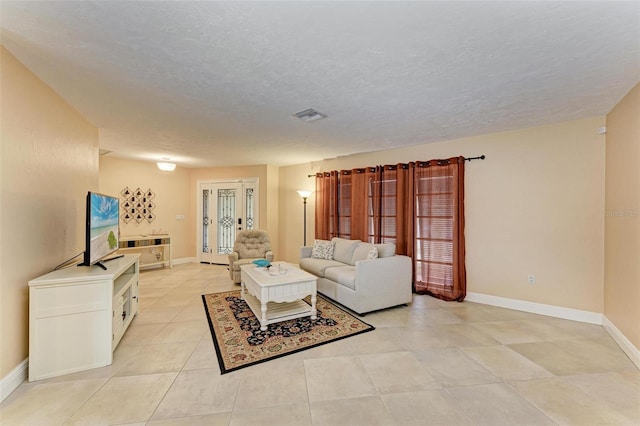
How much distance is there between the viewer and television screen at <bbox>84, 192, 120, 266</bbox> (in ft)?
7.88

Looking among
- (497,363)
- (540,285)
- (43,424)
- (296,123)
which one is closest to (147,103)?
(296,123)

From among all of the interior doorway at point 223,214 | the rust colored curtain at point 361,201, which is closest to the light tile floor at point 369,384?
the rust colored curtain at point 361,201

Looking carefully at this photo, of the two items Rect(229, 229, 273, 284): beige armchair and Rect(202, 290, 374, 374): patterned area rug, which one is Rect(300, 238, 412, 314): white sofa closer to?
Rect(202, 290, 374, 374): patterned area rug

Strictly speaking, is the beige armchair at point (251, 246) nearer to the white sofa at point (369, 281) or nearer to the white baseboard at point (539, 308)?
the white sofa at point (369, 281)

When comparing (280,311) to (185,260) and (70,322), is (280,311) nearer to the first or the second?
(70,322)

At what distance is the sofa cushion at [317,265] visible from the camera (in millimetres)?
4209

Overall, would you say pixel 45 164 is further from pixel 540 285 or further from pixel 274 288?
pixel 540 285

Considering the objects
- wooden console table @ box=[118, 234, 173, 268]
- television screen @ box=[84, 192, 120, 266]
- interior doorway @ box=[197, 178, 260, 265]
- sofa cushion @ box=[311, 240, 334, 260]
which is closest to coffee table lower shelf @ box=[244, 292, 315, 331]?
sofa cushion @ box=[311, 240, 334, 260]

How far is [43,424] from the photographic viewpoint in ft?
5.34

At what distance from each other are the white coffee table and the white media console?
1358 millimetres

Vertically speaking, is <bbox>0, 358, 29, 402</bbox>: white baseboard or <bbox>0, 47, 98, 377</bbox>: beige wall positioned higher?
<bbox>0, 47, 98, 377</bbox>: beige wall

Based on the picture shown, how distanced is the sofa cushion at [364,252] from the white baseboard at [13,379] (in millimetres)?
3585

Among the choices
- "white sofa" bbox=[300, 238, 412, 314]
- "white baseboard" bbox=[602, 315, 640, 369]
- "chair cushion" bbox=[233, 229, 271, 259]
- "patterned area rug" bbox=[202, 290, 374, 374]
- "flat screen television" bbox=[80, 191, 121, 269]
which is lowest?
"patterned area rug" bbox=[202, 290, 374, 374]

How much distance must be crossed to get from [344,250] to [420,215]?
4.62ft
